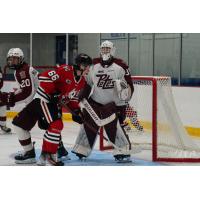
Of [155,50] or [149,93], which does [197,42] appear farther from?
[149,93]

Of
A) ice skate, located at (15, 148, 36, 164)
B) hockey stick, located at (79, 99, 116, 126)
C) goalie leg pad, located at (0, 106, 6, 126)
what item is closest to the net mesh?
hockey stick, located at (79, 99, 116, 126)

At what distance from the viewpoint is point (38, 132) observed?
22.2 ft

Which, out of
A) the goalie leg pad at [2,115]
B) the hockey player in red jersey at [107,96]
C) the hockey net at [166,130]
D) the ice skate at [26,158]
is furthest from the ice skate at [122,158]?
the goalie leg pad at [2,115]

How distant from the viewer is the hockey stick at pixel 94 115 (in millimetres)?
4559

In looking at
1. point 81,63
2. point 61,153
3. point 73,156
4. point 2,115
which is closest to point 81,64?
point 81,63

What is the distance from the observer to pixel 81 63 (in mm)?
4383

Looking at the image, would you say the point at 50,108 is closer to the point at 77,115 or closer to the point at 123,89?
the point at 77,115

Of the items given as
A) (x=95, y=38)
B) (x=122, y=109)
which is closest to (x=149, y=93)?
(x=122, y=109)

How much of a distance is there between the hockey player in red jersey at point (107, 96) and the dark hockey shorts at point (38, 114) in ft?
1.18

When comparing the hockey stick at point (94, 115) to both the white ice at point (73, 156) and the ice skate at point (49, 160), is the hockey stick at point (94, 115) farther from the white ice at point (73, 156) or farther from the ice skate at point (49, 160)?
the ice skate at point (49, 160)

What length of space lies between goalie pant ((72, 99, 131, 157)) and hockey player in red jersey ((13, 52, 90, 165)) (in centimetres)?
27

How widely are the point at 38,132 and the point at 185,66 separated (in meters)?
2.24

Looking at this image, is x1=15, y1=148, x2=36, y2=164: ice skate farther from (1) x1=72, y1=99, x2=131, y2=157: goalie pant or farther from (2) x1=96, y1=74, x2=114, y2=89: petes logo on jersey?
(2) x1=96, y1=74, x2=114, y2=89: petes logo on jersey

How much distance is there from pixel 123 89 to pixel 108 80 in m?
0.14
